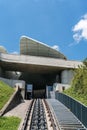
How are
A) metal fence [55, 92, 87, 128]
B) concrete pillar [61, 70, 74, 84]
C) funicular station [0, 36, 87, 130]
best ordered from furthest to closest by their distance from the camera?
concrete pillar [61, 70, 74, 84], funicular station [0, 36, 87, 130], metal fence [55, 92, 87, 128]

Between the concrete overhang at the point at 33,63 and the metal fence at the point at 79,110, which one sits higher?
the concrete overhang at the point at 33,63

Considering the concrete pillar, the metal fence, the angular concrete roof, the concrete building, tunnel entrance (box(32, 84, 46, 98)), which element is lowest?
the metal fence

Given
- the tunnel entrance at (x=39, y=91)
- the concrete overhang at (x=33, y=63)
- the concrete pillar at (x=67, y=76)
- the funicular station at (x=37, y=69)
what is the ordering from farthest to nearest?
the tunnel entrance at (x=39, y=91) → the concrete pillar at (x=67, y=76) → the concrete overhang at (x=33, y=63) → the funicular station at (x=37, y=69)

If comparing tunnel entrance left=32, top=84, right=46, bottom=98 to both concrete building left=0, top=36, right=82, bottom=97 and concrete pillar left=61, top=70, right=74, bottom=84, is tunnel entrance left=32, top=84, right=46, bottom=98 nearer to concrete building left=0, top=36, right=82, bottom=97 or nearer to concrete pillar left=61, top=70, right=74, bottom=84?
concrete building left=0, top=36, right=82, bottom=97

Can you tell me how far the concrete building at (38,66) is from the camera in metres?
62.8

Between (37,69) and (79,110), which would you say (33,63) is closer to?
(37,69)

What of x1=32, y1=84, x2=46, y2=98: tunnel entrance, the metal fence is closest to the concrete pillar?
x1=32, y1=84, x2=46, y2=98: tunnel entrance

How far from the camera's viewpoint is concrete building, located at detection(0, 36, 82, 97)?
6275 centimetres

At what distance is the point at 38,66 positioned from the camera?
213ft

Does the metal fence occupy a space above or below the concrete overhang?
below

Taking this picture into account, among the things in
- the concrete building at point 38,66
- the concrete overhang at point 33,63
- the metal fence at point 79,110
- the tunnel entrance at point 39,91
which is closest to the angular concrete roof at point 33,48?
the concrete building at point 38,66

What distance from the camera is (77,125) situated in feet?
54.9

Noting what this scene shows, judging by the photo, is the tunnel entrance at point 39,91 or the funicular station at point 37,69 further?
the tunnel entrance at point 39,91

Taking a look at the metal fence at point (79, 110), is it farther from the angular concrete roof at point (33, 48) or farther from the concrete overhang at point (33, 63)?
the angular concrete roof at point (33, 48)
